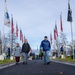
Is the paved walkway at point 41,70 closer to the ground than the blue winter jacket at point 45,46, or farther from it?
closer to the ground

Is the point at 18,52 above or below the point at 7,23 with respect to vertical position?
below

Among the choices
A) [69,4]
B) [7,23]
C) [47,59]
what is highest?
[69,4]

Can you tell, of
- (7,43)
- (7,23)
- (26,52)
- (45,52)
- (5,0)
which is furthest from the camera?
(7,43)

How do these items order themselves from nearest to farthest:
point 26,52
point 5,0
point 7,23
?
point 26,52 → point 7,23 → point 5,0

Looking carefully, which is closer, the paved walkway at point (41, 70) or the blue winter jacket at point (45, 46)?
the paved walkway at point (41, 70)

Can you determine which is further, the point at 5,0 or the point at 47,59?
the point at 5,0

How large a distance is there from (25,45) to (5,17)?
14809 mm

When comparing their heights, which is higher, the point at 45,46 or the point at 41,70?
the point at 45,46

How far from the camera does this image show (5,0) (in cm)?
4088

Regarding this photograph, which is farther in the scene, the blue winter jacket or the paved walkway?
the blue winter jacket

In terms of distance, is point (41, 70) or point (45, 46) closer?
point (41, 70)

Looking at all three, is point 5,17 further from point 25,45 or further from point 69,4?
point 25,45

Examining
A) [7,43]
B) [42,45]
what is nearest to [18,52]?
[42,45]

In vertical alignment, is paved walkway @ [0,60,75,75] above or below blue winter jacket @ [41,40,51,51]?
below
